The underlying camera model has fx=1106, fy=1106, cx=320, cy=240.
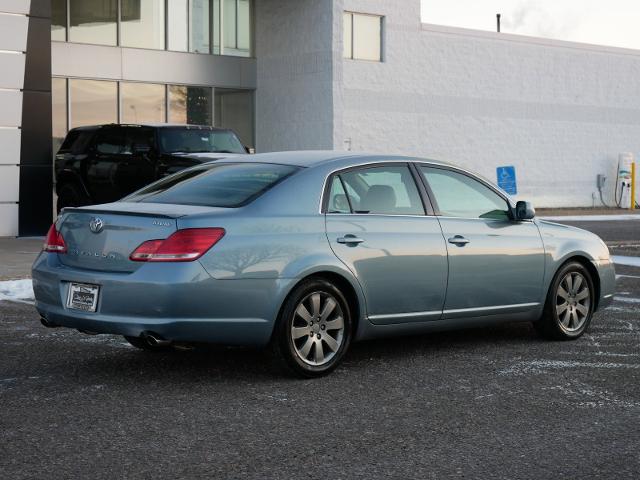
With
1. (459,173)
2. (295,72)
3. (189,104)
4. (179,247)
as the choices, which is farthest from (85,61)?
(179,247)

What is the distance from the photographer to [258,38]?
32.9 meters

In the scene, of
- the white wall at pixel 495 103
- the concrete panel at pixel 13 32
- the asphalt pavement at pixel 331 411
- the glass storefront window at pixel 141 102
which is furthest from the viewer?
the white wall at pixel 495 103

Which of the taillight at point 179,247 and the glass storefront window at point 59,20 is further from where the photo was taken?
the glass storefront window at point 59,20

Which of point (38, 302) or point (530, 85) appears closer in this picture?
point (38, 302)

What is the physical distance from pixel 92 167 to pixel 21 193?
54.7 inches

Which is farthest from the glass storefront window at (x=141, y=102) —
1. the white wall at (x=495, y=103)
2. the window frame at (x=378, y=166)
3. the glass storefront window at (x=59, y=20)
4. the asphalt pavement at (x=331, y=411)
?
the window frame at (x=378, y=166)

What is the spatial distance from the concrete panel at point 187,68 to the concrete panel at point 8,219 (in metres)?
10.4

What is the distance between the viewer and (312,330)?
284 inches

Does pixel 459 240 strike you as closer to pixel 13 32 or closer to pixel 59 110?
pixel 13 32

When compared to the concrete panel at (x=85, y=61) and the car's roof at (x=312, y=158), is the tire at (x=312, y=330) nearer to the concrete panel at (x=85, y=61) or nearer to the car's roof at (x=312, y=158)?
the car's roof at (x=312, y=158)

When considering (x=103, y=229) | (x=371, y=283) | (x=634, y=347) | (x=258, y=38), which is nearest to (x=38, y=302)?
(x=103, y=229)

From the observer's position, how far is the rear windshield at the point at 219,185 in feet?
24.2

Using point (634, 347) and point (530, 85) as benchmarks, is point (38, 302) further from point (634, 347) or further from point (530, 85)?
point (530, 85)

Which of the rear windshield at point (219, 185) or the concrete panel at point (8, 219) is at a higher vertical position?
the rear windshield at point (219, 185)
